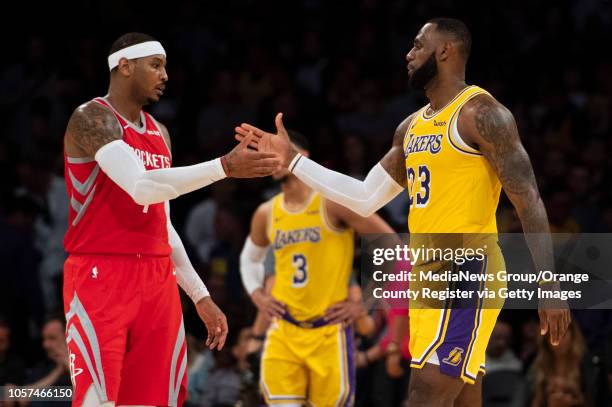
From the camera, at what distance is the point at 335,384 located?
7.23m

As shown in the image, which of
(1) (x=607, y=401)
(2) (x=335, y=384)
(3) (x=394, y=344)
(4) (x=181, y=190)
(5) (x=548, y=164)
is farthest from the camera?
(5) (x=548, y=164)

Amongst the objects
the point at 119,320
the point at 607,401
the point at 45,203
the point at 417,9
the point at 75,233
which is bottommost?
the point at 607,401

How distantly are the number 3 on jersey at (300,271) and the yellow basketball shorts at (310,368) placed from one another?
267mm

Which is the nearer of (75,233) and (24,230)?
(75,233)

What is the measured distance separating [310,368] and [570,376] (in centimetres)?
213

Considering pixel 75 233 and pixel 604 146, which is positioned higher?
pixel 604 146

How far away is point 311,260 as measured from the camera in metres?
7.36

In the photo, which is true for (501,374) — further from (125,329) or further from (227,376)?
(125,329)

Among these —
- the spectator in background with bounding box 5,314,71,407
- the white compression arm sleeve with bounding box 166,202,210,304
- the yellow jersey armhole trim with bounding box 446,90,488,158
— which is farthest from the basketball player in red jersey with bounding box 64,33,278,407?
the spectator in background with bounding box 5,314,71,407

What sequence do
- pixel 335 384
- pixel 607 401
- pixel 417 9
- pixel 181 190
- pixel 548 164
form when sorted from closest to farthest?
pixel 181 190 < pixel 335 384 < pixel 607 401 < pixel 548 164 < pixel 417 9

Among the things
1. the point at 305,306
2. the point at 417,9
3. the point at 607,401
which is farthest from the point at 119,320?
the point at 417,9

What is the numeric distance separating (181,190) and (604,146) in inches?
256

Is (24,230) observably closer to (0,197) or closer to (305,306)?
(0,197)

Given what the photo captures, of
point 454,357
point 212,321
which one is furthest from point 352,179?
point 454,357
